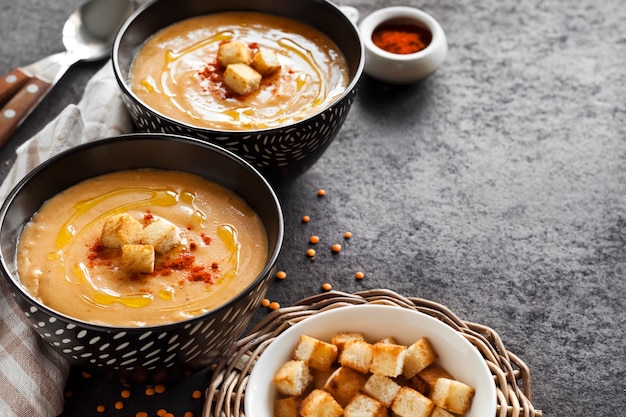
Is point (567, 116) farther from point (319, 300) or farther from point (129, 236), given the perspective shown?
point (129, 236)

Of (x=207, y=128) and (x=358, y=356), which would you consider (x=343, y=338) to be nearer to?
(x=358, y=356)

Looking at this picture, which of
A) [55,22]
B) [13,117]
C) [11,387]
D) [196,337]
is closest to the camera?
[196,337]

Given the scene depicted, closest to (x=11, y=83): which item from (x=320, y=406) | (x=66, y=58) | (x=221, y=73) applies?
(x=66, y=58)

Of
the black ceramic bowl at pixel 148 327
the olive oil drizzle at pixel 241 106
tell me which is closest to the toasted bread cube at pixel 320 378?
the black ceramic bowl at pixel 148 327

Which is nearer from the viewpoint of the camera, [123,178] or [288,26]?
[123,178]

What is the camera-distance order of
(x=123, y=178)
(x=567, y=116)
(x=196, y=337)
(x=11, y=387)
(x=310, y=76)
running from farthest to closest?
1. (x=567, y=116)
2. (x=310, y=76)
3. (x=123, y=178)
4. (x=11, y=387)
5. (x=196, y=337)

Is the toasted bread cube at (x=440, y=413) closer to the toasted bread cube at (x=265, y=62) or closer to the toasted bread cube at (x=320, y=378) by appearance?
the toasted bread cube at (x=320, y=378)

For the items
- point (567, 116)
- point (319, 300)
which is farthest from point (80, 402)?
point (567, 116)
